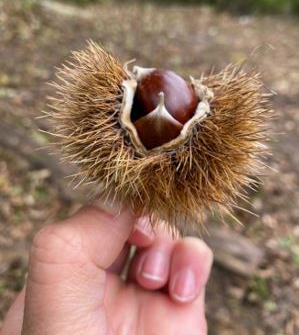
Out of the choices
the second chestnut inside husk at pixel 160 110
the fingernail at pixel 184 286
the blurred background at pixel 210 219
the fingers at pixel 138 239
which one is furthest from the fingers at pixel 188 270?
the second chestnut inside husk at pixel 160 110

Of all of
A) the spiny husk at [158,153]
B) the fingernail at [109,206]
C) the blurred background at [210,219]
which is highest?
the spiny husk at [158,153]

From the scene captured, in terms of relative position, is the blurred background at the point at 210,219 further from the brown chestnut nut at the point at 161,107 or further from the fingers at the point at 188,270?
the fingers at the point at 188,270

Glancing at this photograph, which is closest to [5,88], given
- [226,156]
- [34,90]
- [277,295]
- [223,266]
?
[34,90]

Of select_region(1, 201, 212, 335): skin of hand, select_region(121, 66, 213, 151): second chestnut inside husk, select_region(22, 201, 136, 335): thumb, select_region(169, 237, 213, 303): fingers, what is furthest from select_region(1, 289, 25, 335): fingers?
select_region(121, 66, 213, 151): second chestnut inside husk

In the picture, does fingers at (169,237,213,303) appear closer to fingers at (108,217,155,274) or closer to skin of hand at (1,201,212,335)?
skin of hand at (1,201,212,335)

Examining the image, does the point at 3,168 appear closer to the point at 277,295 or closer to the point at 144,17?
the point at 277,295

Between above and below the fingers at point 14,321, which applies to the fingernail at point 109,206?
above
